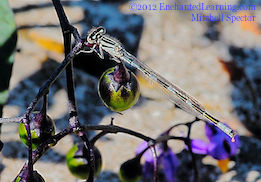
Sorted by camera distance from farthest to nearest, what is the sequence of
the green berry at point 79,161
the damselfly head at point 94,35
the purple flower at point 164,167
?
1. the purple flower at point 164,167
2. the green berry at point 79,161
3. the damselfly head at point 94,35

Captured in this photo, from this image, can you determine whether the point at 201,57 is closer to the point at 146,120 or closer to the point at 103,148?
the point at 146,120

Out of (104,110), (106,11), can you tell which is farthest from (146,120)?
(106,11)

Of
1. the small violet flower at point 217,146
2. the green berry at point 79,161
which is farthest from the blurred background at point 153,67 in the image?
the green berry at point 79,161

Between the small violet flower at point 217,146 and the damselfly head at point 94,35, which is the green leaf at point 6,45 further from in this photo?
the small violet flower at point 217,146

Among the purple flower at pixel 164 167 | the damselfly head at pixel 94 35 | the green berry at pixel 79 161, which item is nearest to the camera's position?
the damselfly head at pixel 94 35

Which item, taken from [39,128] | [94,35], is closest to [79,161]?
[39,128]

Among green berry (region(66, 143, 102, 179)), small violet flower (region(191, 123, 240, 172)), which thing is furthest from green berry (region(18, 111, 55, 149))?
small violet flower (region(191, 123, 240, 172))

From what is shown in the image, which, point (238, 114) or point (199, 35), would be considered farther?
point (199, 35)

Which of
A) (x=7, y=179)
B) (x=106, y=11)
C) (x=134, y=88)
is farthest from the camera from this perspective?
(x=106, y=11)
